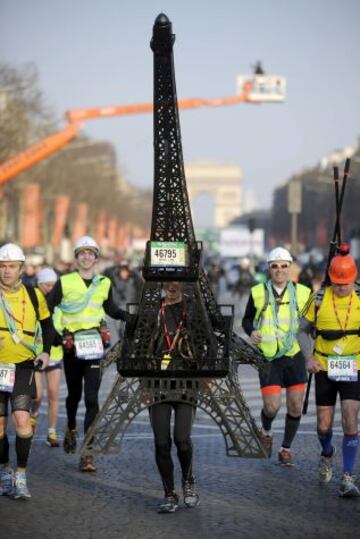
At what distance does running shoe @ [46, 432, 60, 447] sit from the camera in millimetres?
12578

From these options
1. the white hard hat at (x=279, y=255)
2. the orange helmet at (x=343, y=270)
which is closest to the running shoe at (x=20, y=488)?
the orange helmet at (x=343, y=270)

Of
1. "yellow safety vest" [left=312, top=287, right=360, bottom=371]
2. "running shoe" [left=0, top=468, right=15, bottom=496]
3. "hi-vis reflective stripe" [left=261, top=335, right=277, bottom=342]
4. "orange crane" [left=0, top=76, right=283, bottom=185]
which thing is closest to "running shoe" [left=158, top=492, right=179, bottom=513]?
"running shoe" [left=0, top=468, right=15, bottom=496]

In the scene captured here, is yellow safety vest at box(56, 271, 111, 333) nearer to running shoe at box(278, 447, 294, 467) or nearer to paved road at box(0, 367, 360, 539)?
paved road at box(0, 367, 360, 539)

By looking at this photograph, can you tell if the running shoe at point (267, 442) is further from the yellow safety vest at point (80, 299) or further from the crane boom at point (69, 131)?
the crane boom at point (69, 131)

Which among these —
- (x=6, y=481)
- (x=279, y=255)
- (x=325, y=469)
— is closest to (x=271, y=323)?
(x=279, y=255)

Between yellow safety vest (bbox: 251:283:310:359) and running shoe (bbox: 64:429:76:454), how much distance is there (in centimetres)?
176

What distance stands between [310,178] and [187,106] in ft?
199

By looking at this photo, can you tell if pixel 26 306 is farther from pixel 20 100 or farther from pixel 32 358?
pixel 20 100

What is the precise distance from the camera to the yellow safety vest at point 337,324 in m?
10.2

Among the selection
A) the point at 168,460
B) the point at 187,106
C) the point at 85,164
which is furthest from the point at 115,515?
the point at 85,164

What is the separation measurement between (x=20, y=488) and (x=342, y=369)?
7.73 feet

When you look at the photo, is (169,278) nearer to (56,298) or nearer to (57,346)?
(56,298)

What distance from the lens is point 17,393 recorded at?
9.87 meters

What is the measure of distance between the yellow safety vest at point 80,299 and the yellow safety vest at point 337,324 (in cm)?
203
